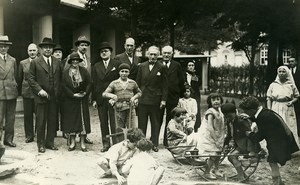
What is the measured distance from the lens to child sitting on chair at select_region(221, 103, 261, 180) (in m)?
5.09

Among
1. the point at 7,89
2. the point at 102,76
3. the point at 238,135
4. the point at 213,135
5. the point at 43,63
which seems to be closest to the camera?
the point at 238,135

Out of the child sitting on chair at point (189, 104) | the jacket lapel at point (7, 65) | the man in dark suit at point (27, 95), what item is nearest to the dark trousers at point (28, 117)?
the man in dark suit at point (27, 95)

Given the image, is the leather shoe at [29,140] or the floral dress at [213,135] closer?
the floral dress at [213,135]

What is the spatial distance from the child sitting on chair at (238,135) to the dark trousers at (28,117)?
346cm

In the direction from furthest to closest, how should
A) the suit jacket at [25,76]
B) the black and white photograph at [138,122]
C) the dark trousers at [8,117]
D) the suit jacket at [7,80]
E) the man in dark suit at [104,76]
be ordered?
the suit jacket at [25,76]
the dark trousers at [8,117]
the suit jacket at [7,80]
the man in dark suit at [104,76]
the black and white photograph at [138,122]

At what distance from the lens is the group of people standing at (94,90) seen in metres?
6.37

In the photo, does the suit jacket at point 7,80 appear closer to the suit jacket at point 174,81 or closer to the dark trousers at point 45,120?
the dark trousers at point 45,120

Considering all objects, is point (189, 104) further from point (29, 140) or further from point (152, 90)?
point (29, 140)

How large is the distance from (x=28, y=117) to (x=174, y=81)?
7.97ft

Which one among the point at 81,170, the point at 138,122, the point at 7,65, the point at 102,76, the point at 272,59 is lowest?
the point at 81,170

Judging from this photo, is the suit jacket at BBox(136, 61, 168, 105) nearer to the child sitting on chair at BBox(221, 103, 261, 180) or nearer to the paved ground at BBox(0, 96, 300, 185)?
the paved ground at BBox(0, 96, 300, 185)

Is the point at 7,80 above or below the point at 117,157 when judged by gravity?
above

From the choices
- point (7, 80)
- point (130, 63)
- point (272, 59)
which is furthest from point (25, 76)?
point (272, 59)

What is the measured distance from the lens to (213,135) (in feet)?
17.5
